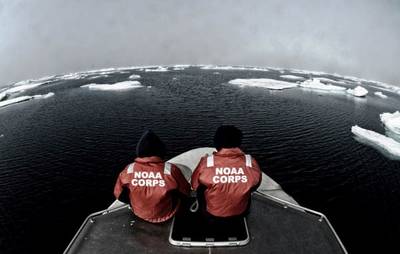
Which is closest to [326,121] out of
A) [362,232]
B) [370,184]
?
[370,184]

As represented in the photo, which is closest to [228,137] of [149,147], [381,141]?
[149,147]

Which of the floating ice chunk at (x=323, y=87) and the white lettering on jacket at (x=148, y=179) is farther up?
the white lettering on jacket at (x=148, y=179)

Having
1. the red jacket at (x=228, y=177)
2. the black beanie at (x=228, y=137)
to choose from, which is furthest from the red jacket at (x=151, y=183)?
the black beanie at (x=228, y=137)

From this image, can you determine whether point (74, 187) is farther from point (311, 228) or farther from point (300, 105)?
point (300, 105)

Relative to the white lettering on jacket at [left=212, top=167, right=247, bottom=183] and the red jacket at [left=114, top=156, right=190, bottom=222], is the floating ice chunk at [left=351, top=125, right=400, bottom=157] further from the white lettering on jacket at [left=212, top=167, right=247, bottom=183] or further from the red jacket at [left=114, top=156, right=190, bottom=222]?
the red jacket at [left=114, top=156, right=190, bottom=222]

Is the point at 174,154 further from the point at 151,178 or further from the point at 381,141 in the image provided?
the point at 381,141

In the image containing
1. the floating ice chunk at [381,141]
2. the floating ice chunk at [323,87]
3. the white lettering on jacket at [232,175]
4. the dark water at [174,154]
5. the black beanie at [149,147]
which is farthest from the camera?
the floating ice chunk at [323,87]

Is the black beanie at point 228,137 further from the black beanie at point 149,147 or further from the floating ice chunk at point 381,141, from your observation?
the floating ice chunk at point 381,141
